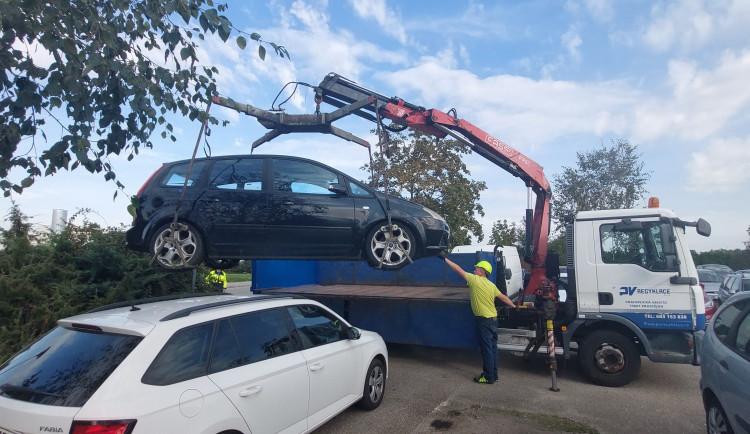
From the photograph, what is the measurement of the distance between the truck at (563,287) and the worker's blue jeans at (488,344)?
0.52m

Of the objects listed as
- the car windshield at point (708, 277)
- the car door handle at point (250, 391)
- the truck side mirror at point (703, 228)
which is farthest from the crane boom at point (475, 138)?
the car windshield at point (708, 277)

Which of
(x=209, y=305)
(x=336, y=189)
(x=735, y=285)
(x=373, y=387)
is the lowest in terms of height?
(x=373, y=387)

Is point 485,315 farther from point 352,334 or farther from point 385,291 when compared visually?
point 352,334

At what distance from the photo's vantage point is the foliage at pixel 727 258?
1210 inches

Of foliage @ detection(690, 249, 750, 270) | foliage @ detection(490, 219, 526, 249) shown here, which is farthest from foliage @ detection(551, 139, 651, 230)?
foliage @ detection(690, 249, 750, 270)

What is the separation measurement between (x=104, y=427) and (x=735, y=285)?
587 inches

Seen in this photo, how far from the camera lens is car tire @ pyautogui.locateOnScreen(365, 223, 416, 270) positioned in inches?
198

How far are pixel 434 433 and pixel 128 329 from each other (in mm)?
3085

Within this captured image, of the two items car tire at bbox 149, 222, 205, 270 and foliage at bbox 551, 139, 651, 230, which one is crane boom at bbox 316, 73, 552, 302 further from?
foliage at bbox 551, 139, 651, 230

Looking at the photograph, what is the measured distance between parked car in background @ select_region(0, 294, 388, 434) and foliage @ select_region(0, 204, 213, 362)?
6.15ft

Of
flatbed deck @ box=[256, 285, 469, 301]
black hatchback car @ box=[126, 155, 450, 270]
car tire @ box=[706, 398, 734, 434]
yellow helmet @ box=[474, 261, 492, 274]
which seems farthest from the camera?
flatbed deck @ box=[256, 285, 469, 301]

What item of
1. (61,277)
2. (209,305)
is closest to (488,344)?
(209,305)

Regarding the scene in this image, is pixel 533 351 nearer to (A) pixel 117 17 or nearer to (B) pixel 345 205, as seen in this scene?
(B) pixel 345 205

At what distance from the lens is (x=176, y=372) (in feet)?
9.89
